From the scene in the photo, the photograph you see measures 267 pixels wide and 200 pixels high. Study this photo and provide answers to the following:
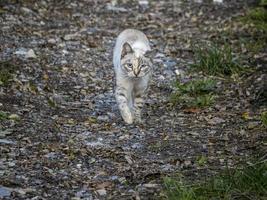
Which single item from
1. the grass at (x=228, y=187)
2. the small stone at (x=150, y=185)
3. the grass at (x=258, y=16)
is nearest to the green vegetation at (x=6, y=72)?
the small stone at (x=150, y=185)

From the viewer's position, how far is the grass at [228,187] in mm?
5918

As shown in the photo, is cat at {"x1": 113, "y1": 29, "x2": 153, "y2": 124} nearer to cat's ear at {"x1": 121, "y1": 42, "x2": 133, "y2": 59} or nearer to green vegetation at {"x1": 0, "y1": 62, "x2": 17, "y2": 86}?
cat's ear at {"x1": 121, "y1": 42, "x2": 133, "y2": 59}

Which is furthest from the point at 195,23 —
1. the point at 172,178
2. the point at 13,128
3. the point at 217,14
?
the point at 172,178

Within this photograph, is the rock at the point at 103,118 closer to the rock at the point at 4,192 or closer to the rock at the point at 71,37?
the rock at the point at 4,192

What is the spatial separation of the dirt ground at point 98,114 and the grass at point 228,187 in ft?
1.21

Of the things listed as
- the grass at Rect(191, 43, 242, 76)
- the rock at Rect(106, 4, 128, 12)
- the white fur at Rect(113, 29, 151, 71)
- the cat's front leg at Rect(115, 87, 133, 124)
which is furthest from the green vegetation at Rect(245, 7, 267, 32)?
the cat's front leg at Rect(115, 87, 133, 124)

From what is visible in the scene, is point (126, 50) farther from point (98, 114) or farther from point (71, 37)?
point (71, 37)

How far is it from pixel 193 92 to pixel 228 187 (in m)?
4.04

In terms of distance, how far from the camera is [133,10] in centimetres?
1513

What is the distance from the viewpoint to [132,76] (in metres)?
8.66

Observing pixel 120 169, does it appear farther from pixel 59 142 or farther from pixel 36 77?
pixel 36 77

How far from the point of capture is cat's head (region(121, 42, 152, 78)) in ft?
28.2

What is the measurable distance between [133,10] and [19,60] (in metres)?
4.86

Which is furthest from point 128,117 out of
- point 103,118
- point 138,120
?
point 103,118
